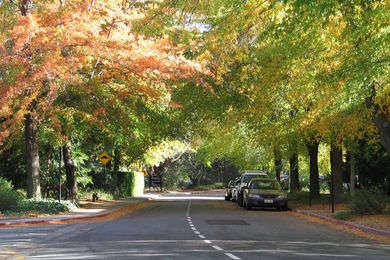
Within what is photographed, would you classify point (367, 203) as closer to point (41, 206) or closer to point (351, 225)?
point (351, 225)

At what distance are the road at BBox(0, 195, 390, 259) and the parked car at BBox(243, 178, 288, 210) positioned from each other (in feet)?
27.5

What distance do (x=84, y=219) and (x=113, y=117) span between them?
215 inches

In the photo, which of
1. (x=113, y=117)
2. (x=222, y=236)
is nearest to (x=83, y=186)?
(x=113, y=117)

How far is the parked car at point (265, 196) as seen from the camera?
30.2 meters

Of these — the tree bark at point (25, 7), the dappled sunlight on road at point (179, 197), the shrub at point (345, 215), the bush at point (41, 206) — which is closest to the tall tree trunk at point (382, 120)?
the shrub at point (345, 215)

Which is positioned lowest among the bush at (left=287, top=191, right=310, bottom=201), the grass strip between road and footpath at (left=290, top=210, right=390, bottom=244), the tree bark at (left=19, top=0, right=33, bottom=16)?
the grass strip between road and footpath at (left=290, top=210, right=390, bottom=244)

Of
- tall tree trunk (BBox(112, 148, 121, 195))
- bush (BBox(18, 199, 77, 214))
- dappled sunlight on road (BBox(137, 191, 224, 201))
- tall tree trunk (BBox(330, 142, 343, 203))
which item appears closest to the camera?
bush (BBox(18, 199, 77, 214))

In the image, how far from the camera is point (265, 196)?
3034cm

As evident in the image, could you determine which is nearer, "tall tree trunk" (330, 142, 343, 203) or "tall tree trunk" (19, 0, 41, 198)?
"tall tree trunk" (19, 0, 41, 198)

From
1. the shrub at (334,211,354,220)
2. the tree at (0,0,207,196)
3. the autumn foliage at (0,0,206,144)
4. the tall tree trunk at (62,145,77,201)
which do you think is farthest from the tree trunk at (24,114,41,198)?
the shrub at (334,211,354,220)

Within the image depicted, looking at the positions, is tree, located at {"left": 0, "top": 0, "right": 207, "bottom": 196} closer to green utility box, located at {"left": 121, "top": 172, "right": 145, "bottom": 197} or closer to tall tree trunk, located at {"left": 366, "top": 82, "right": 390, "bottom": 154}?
tall tree trunk, located at {"left": 366, "top": 82, "right": 390, "bottom": 154}

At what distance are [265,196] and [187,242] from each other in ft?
52.6

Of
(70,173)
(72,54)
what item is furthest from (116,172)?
(72,54)

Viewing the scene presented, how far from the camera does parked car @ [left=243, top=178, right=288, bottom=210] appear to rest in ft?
99.0
